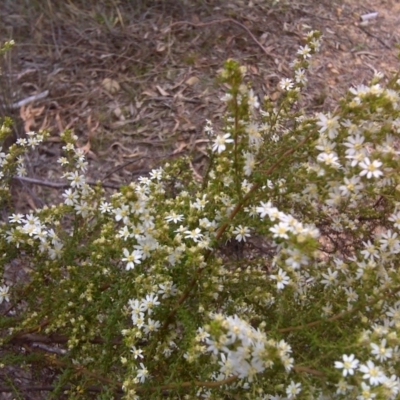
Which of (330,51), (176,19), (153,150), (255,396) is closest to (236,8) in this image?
(176,19)

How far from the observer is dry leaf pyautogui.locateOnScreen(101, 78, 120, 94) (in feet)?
13.7

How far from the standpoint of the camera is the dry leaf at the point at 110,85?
4.19 m

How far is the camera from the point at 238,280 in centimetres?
196

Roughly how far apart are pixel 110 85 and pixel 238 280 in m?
2.59

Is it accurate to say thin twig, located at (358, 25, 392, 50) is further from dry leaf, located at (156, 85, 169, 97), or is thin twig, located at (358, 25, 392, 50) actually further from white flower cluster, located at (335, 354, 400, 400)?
white flower cluster, located at (335, 354, 400, 400)

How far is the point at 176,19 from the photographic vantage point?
15.0 ft

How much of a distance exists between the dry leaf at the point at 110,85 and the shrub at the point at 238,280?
1.95m

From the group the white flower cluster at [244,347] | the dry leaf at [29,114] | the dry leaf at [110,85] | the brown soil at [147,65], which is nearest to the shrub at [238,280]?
the white flower cluster at [244,347]

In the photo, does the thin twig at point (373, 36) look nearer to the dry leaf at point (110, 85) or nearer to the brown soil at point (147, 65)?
the brown soil at point (147, 65)

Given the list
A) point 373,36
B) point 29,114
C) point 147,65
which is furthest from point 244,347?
point 373,36

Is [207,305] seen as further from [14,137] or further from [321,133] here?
[14,137]

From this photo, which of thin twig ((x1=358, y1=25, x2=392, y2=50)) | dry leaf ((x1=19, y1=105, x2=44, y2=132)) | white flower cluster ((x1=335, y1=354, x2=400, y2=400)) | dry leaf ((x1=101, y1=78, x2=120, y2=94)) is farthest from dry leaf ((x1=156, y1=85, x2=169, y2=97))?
white flower cluster ((x1=335, y1=354, x2=400, y2=400))

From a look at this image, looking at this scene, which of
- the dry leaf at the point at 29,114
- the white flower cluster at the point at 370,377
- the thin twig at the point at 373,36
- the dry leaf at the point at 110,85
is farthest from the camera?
the thin twig at the point at 373,36

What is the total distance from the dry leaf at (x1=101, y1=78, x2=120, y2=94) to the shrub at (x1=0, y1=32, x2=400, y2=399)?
195 cm
